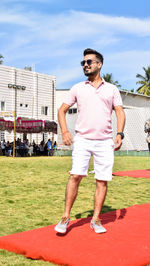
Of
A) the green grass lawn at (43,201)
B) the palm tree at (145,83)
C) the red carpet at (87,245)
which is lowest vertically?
the green grass lawn at (43,201)

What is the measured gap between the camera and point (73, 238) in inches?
141

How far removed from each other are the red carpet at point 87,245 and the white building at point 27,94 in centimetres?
3001

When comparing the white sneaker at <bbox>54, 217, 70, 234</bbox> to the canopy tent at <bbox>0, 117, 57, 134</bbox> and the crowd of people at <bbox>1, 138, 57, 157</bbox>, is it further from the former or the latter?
the crowd of people at <bbox>1, 138, 57, 157</bbox>

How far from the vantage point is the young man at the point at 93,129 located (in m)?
3.86

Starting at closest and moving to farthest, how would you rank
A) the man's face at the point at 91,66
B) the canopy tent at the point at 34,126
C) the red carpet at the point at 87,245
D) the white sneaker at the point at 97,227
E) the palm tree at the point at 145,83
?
the red carpet at the point at 87,245 → the white sneaker at the point at 97,227 → the man's face at the point at 91,66 → the canopy tent at the point at 34,126 → the palm tree at the point at 145,83

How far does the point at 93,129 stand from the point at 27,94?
109ft

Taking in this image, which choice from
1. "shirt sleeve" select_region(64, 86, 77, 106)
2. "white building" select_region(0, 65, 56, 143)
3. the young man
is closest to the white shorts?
the young man

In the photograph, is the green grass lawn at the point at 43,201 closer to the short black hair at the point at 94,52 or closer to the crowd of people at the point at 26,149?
the short black hair at the point at 94,52

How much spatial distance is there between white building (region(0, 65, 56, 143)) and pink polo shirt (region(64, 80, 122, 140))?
29905 millimetres

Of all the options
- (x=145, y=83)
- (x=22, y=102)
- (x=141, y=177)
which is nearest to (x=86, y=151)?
(x=141, y=177)

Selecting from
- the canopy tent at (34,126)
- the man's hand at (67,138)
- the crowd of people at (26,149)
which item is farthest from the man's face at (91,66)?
the crowd of people at (26,149)

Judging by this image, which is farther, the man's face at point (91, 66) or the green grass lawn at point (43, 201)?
the green grass lawn at point (43, 201)

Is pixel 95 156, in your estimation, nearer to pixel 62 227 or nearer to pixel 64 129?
pixel 64 129

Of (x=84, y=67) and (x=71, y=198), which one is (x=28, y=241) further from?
(x=84, y=67)
